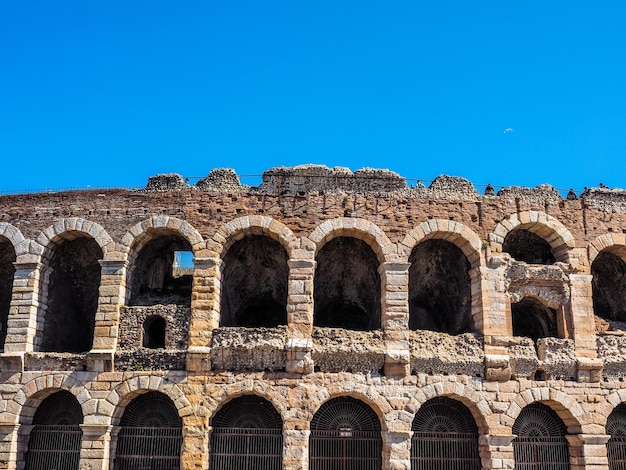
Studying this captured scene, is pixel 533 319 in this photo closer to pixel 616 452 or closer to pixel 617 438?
pixel 617 438

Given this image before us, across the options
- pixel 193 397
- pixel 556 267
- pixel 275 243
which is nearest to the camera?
pixel 193 397

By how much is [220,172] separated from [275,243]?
2.34 m

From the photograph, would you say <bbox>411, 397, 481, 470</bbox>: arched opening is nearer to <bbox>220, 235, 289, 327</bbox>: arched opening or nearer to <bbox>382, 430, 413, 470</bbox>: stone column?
<bbox>382, 430, 413, 470</bbox>: stone column

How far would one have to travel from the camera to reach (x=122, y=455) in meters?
14.9

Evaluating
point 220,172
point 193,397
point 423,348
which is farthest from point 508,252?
point 193,397

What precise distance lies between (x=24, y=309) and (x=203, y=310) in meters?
4.37

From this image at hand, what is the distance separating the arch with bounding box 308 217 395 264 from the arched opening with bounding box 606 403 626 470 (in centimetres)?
675

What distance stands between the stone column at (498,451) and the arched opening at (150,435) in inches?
273

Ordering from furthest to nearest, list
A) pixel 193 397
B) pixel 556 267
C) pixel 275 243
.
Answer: pixel 275 243 → pixel 556 267 → pixel 193 397

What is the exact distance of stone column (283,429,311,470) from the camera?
14148 millimetres

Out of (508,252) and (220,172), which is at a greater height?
(220,172)

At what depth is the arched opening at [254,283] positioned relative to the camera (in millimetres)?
17000

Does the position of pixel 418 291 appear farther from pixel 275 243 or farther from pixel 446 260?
pixel 275 243

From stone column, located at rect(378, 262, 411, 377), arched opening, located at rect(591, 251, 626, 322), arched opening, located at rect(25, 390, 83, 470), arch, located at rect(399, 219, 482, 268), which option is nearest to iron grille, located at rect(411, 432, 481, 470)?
stone column, located at rect(378, 262, 411, 377)
